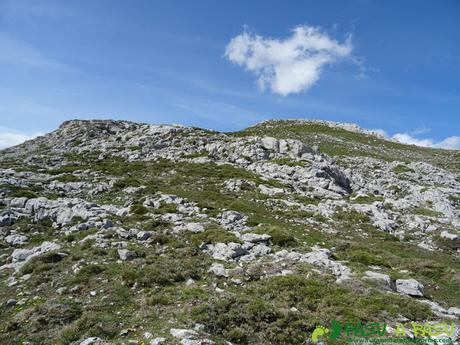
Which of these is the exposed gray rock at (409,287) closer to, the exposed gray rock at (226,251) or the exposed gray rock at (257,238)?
the exposed gray rock at (257,238)

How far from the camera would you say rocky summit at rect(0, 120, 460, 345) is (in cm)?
1323

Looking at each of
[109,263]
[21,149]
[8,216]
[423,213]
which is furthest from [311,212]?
[21,149]

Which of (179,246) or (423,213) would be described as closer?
(179,246)

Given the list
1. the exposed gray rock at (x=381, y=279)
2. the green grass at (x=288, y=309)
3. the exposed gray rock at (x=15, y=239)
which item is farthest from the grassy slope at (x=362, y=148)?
the green grass at (x=288, y=309)

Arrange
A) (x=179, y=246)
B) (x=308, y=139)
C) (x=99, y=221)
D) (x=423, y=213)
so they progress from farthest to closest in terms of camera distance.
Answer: (x=308, y=139), (x=423, y=213), (x=99, y=221), (x=179, y=246)

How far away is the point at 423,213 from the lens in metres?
34.9

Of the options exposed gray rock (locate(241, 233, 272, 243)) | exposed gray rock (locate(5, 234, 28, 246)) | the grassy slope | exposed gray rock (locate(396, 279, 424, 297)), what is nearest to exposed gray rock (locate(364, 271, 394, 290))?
exposed gray rock (locate(396, 279, 424, 297))

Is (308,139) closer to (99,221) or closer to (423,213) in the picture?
(423,213)

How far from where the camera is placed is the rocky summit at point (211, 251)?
1323 centimetres

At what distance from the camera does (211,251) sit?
20.3m

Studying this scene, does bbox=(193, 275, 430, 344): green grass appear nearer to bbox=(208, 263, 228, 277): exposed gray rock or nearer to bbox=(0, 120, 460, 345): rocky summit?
bbox=(0, 120, 460, 345): rocky summit

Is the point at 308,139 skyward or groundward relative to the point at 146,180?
skyward

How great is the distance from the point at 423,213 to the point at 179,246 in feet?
88.1

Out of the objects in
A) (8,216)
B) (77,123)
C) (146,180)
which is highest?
(77,123)
